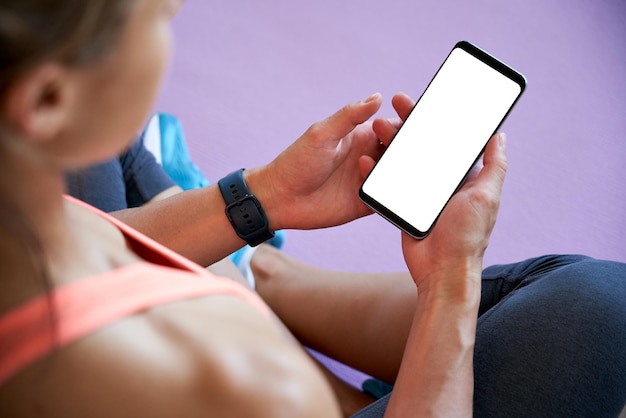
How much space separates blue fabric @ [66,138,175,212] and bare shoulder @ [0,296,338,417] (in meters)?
0.44

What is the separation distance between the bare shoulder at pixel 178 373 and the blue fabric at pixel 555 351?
0.28 meters

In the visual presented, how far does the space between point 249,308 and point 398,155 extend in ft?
1.23

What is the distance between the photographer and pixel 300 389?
413 mm

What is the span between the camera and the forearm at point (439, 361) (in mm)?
601

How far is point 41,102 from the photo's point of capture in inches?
12.2

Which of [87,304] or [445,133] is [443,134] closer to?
[445,133]

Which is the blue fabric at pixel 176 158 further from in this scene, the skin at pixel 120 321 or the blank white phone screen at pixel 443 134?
the skin at pixel 120 321

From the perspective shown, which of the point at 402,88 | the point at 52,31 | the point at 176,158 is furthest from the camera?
the point at 402,88

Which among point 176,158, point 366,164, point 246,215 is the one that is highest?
point 366,164

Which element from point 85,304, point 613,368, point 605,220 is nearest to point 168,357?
point 85,304

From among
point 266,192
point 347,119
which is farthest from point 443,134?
point 266,192

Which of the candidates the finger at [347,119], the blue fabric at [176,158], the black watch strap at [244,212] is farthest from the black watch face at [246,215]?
the blue fabric at [176,158]

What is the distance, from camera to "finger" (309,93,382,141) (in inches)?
27.8

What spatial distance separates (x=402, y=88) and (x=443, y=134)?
2.08 ft
